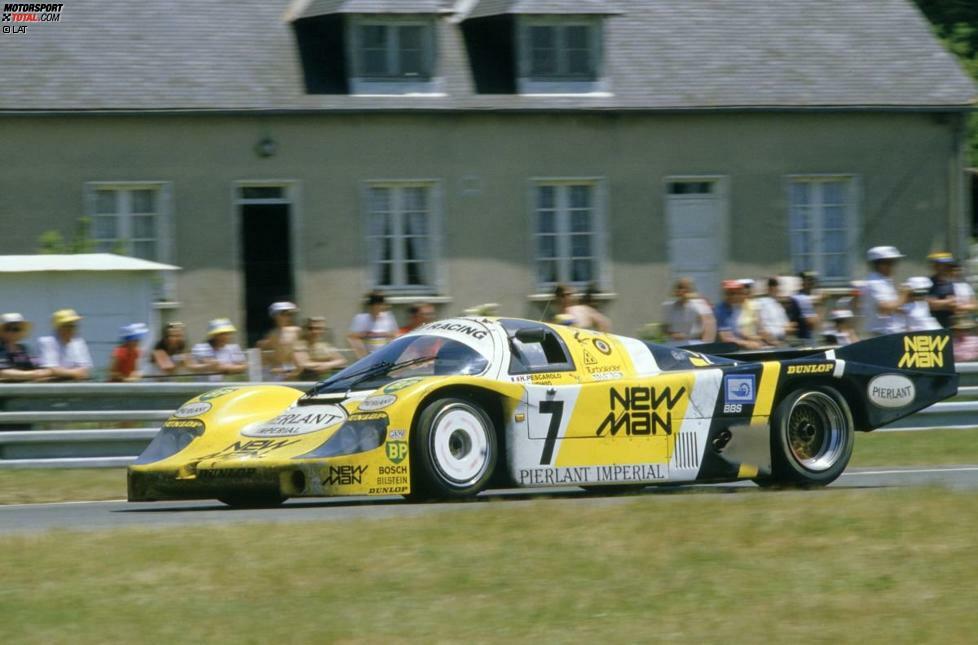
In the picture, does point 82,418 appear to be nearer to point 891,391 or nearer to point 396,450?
point 396,450

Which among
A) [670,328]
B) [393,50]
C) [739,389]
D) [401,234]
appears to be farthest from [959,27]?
[739,389]

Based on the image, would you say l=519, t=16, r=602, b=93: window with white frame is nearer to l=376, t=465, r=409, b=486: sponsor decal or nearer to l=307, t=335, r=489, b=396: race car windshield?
l=307, t=335, r=489, b=396: race car windshield

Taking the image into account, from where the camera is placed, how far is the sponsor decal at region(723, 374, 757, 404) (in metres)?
11.4

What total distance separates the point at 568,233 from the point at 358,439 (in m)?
14.2

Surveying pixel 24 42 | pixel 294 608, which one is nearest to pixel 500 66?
pixel 24 42

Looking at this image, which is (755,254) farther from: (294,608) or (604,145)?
(294,608)

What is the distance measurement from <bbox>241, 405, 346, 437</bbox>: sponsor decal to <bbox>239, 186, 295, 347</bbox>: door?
12.0m

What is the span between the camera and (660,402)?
36.5ft

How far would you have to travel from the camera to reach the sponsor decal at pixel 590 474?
1075 centimetres

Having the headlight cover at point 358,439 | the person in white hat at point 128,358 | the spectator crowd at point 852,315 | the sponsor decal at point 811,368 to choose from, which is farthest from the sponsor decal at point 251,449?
the spectator crowd at point 852,315

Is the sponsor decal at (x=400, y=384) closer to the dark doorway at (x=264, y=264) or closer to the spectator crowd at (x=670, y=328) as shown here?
the spectator crowd at (x=670, y=328)

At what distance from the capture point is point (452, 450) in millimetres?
10492

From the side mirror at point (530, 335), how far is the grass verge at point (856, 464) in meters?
3.10

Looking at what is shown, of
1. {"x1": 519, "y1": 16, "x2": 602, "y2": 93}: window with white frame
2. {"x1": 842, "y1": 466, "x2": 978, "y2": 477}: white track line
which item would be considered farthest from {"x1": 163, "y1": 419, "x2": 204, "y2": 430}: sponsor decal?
{"x1": 519, "y1": 16, "x2": 602, "y2": 93}: window with white frame
